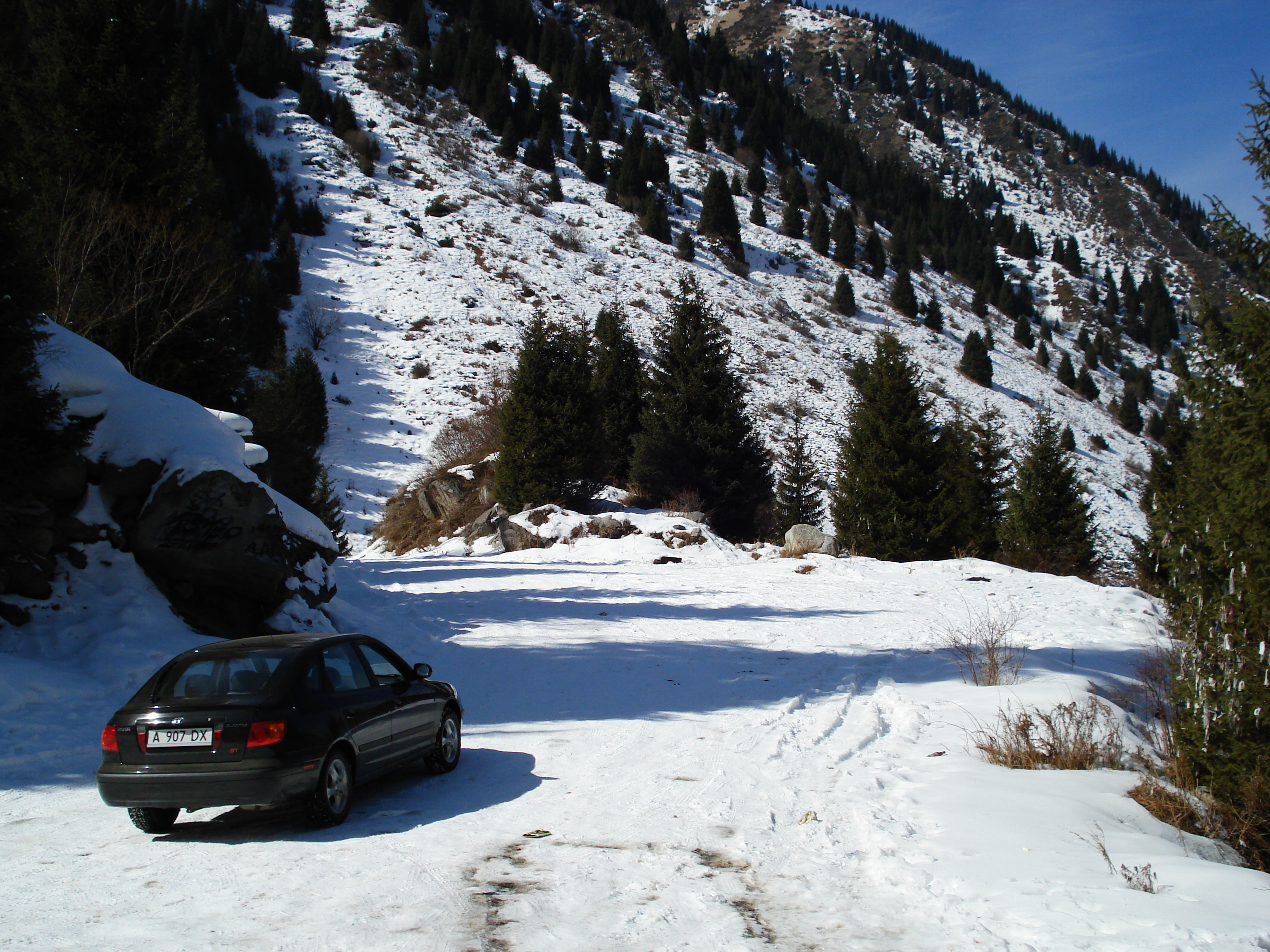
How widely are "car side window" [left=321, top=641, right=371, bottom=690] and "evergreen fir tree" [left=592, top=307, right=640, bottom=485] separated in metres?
24.2

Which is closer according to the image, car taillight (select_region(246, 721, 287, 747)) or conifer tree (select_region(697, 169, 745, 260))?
car taillight (select_region(246, 721, 287, 747))

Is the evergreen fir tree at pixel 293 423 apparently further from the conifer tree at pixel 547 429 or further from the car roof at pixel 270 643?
the car roof at pixel 270 643

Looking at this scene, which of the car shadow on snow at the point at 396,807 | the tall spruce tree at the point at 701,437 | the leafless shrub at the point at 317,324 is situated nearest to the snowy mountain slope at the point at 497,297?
the leafless shrub at the point at 317,324

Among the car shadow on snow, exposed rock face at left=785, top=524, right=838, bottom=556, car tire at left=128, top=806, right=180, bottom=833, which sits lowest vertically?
the car shadow on snow

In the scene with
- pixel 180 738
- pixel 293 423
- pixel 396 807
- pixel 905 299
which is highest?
pixel 905 299

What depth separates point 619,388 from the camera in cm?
3172

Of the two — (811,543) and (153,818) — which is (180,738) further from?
(811,543)

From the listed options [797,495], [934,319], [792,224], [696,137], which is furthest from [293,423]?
[696,137]

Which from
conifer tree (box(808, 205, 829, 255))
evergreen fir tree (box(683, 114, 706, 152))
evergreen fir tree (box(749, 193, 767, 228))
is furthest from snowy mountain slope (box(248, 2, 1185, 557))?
evergreen fir tree (box(683, 114, 706, 152))

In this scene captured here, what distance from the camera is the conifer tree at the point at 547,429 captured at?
2480 cm

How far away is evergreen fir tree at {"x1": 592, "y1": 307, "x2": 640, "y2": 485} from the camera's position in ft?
102

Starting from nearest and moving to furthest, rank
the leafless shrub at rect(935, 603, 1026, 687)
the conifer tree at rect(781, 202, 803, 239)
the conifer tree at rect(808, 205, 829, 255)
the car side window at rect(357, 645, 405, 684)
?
the car side window at rect(357, 645, 405, 684), the leafless shrub at rect(935, 603, 1026, 687), the conifer tree at rect(808, 205, 829, 255), the conifer tree at rect(781, 202, 803, 239)

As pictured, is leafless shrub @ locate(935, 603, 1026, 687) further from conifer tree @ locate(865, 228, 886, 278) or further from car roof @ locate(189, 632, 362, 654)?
conifer tree @ locate(865, 228, 886, 278)

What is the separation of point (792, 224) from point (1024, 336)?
27.2 m
